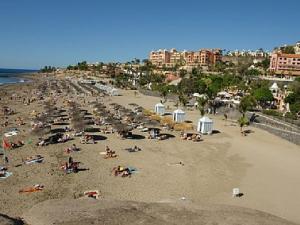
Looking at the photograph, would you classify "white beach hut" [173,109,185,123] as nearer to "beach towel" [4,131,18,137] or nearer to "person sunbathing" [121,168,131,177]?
"beach towel" [4,131,18,137]

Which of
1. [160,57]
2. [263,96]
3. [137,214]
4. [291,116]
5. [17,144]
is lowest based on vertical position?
[17,144]

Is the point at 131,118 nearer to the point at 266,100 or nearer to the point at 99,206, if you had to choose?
the point at 266,100

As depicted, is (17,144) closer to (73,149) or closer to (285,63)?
(73,149)

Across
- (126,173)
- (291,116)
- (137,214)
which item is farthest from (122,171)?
(291,116)

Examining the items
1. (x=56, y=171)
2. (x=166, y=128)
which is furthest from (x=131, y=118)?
(x=56, y=171)

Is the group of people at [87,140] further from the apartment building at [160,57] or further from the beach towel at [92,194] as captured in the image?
Answer: the apartment building at [160,57]

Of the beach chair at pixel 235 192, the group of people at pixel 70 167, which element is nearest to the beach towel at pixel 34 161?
the group of people at pixel 70 167
